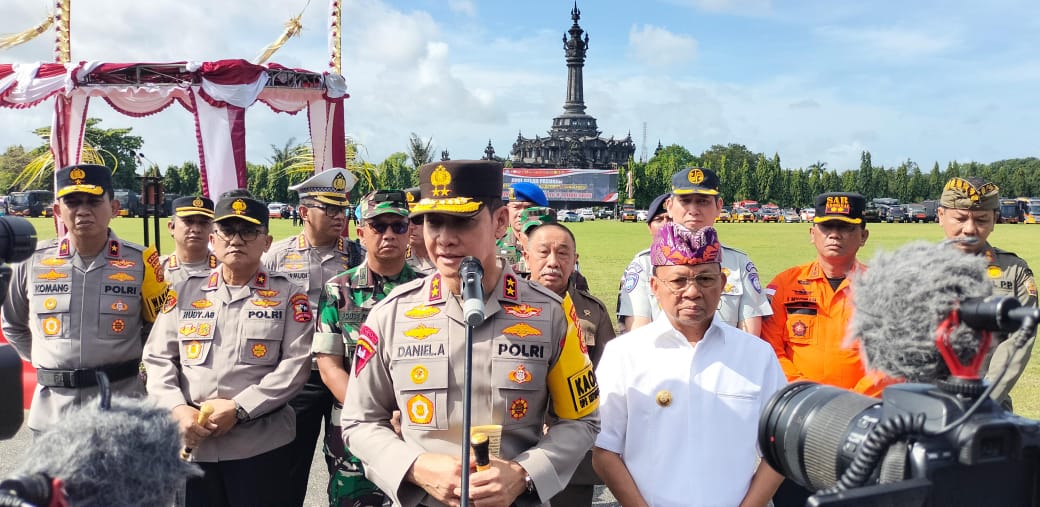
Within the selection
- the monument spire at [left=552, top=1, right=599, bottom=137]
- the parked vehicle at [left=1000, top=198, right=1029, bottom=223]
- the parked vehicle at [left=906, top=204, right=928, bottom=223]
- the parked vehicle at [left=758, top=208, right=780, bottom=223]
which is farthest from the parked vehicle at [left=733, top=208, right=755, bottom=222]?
the monument spire at [left=552, top=1, right=599, bottom=137]

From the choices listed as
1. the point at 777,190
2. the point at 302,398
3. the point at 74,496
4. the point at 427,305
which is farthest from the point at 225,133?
the point at 777,190

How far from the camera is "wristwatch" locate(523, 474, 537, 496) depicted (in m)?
2.42

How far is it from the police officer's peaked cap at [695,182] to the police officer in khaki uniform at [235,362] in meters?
2.38

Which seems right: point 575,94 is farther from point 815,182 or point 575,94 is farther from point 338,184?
point 338,184

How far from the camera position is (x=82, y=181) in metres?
4.24

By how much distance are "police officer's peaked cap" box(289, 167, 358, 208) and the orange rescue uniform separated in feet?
10.7

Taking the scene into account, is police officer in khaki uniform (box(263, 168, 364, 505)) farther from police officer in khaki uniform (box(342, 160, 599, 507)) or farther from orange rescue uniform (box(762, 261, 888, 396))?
orange rescue uniform (box(762, 261, 888, 396))

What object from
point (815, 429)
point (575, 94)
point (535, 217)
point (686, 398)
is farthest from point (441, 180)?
point (575, 94)

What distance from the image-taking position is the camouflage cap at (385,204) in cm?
424

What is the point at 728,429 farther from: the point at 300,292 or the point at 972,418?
the point at 300,292

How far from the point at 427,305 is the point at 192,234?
4144 mm

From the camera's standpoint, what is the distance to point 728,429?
2.78m

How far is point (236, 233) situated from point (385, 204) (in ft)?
2.70

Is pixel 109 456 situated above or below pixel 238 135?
below
